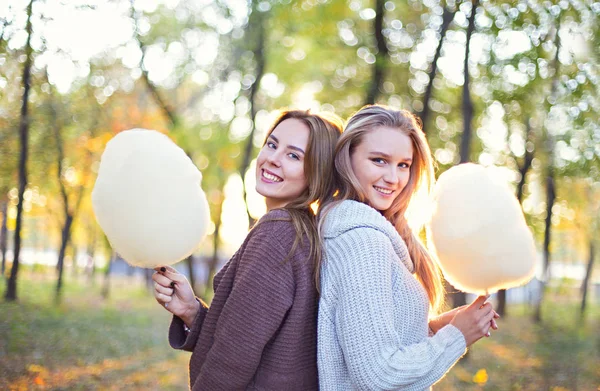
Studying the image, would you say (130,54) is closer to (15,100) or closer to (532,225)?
(15,100)

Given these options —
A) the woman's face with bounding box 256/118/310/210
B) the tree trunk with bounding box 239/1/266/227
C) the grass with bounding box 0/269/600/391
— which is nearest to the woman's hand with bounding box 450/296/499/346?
the woman's face with bounding box 256/118/310/210

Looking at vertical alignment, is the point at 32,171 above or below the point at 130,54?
below

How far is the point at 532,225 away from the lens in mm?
11898

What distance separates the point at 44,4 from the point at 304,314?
577 cm

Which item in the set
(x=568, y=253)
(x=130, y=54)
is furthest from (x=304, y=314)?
(x=568, y=253)

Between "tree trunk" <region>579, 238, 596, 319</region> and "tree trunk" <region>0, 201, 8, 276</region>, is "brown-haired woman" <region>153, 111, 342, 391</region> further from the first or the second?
"tree trunk" <region>579, 238, 596, 319</region>

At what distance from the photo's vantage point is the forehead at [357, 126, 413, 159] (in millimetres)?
2123

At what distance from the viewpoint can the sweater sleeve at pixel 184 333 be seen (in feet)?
7.59

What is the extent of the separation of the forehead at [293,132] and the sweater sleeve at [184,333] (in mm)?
766

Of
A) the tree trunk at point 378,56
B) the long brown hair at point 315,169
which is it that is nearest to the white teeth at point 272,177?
the long brown hair at point 315,169

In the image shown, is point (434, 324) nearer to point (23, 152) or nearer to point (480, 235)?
point (480, 235)

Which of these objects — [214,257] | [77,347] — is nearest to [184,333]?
[77,347]

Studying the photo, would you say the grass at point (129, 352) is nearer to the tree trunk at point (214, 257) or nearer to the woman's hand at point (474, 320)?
the tree trunk at point (214, 257)

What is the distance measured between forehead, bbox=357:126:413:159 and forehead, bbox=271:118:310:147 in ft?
0.72
